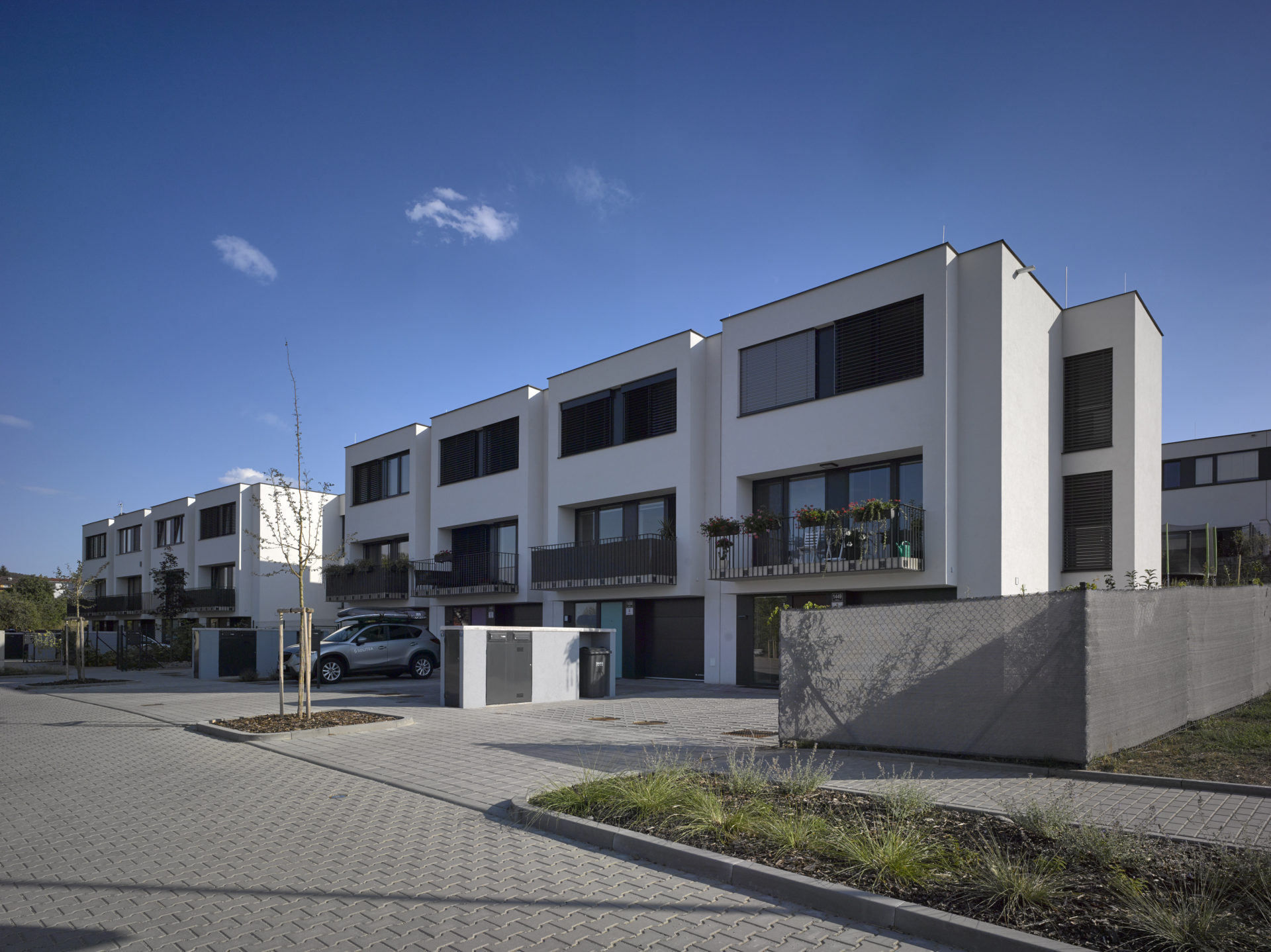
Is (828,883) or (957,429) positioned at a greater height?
(957,429)

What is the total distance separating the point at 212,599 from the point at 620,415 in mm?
28269

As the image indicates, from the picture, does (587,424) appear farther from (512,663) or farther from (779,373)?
(512,663)

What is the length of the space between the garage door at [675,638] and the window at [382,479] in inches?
540

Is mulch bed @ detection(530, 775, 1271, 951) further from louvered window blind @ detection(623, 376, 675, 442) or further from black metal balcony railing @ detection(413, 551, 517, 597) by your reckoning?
black metal balcony railing @ detection(413, 551, 517, 597)

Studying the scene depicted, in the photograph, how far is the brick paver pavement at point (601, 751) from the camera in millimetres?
7059

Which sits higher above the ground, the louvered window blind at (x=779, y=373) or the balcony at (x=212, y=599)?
the louvered window blind at (x=779, y=373)

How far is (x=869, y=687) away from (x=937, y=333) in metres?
10.5

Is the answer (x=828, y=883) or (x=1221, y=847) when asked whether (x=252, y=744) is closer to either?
(x=828, y=883)

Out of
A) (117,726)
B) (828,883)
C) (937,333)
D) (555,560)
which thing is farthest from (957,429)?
(117,726)

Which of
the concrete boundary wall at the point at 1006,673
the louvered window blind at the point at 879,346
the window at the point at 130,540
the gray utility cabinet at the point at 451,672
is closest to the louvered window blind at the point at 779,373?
the louvered window blind at the point at 879,346

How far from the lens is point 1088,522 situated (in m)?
20.6

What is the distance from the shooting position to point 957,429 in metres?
18.4

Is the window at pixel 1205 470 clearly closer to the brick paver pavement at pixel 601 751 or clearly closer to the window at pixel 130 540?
the brick paver pavement at pixel 601 751

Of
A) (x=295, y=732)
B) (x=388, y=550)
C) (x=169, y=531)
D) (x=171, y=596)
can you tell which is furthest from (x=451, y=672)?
(x=169, y=531)
